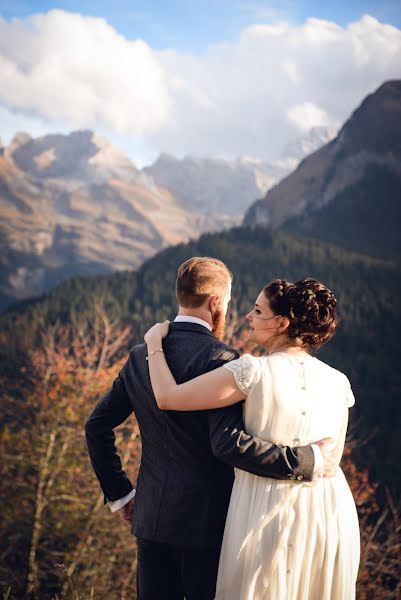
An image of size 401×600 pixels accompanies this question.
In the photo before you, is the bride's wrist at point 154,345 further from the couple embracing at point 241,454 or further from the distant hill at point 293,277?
the distant hill at point 293,277

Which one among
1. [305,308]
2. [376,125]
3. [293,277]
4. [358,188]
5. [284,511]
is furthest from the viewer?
[376,125]

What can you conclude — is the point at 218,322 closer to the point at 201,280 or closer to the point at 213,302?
the point at 213,302

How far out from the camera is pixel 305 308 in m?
2.56

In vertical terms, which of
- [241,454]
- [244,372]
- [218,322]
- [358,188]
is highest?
[358,188]

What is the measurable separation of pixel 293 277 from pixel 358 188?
62.2 m

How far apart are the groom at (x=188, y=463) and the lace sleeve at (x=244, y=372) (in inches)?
5.7

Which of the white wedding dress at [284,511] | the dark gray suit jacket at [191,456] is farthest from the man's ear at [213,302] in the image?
the white wedding dress at [284,511]

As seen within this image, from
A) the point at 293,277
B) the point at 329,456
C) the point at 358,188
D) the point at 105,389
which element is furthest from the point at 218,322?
the point at 358,188

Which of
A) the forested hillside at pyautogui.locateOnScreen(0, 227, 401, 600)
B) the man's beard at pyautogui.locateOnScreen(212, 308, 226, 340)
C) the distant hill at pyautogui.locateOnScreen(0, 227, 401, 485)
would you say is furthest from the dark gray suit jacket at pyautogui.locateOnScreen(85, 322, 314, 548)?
the distant hill at pyautogui.locateOnScreen(0, 227, 401, 485)

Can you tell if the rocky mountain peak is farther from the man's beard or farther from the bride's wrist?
the bride's wrist

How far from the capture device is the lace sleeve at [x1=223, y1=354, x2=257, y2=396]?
2400 millimetres

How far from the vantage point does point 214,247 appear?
91.1 meters

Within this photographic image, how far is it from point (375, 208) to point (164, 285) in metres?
70.0

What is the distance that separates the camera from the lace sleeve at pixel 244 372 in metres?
2.40
